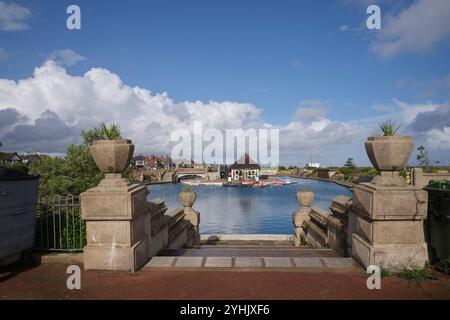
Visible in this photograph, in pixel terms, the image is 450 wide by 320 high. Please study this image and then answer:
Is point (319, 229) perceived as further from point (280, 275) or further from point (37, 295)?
point (37, 295)

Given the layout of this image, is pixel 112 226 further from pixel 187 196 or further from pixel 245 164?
pixel 245 164

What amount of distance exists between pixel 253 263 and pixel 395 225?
2512 mm

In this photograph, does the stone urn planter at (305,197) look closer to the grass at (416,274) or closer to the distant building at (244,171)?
the grass at (416,274)

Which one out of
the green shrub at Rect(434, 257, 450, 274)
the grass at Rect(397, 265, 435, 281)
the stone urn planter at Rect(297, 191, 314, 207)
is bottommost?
the grass at Rect(397, 265, 435, 281)

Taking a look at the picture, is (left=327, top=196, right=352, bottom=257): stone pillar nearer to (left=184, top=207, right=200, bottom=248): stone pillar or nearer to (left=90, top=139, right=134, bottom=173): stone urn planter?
(left=90, top=139, right=134, bottom=173): stone urn planter

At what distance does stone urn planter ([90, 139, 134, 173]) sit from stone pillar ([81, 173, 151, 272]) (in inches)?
10.7

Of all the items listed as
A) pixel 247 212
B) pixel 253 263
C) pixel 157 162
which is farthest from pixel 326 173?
pixel 253 263

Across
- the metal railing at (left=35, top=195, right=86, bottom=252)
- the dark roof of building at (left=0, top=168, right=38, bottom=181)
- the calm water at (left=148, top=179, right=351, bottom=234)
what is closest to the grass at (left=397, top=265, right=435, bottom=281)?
the metal railing at (left=35, top=195, right=86, bottom=252)

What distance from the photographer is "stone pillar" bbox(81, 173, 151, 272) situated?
5.69 metres

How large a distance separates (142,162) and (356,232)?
543 feet

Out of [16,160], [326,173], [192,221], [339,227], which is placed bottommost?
[326,173]

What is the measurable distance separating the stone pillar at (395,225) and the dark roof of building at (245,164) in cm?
14508

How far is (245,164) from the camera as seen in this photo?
154 m

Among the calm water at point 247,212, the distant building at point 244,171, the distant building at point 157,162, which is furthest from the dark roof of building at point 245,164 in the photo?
the calm water at point 247,212
